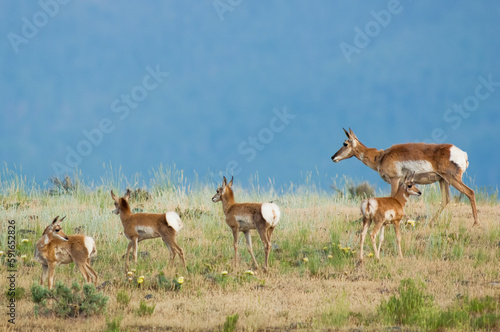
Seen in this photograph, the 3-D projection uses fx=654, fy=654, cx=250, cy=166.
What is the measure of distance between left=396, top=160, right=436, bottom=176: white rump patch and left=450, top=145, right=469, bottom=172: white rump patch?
20.3 inches

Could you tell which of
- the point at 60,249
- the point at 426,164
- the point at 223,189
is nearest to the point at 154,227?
the point at 223,189

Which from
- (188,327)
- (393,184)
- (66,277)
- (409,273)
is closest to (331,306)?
(188,327)

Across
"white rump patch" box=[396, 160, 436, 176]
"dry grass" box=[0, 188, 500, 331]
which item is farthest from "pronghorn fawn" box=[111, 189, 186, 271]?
"white rump patch" box=[396, 160, 436, 176]

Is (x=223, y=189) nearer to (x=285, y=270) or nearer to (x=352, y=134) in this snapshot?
(x=285, y=270)

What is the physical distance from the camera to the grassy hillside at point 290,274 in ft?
26.8

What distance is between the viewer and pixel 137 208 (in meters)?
16.4

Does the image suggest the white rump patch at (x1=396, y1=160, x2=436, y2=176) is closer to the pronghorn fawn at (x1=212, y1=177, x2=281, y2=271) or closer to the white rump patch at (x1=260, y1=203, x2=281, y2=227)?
the pronghorn fawn at (x1=212, y1=177, x2=281, y2=271)

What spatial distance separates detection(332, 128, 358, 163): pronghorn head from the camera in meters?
15.1

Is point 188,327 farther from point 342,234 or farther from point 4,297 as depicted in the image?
point 342,234

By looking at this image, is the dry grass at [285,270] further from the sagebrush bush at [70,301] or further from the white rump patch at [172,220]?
the white rump patch at [172,220]

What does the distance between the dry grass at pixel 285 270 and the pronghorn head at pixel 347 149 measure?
1.39 metres

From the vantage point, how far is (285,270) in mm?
11164

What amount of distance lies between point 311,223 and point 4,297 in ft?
23.2

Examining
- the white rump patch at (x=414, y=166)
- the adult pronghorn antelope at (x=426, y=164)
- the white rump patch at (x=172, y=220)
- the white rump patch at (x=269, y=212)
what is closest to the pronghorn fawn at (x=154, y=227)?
the white rump patch at (x=172, y=220)
